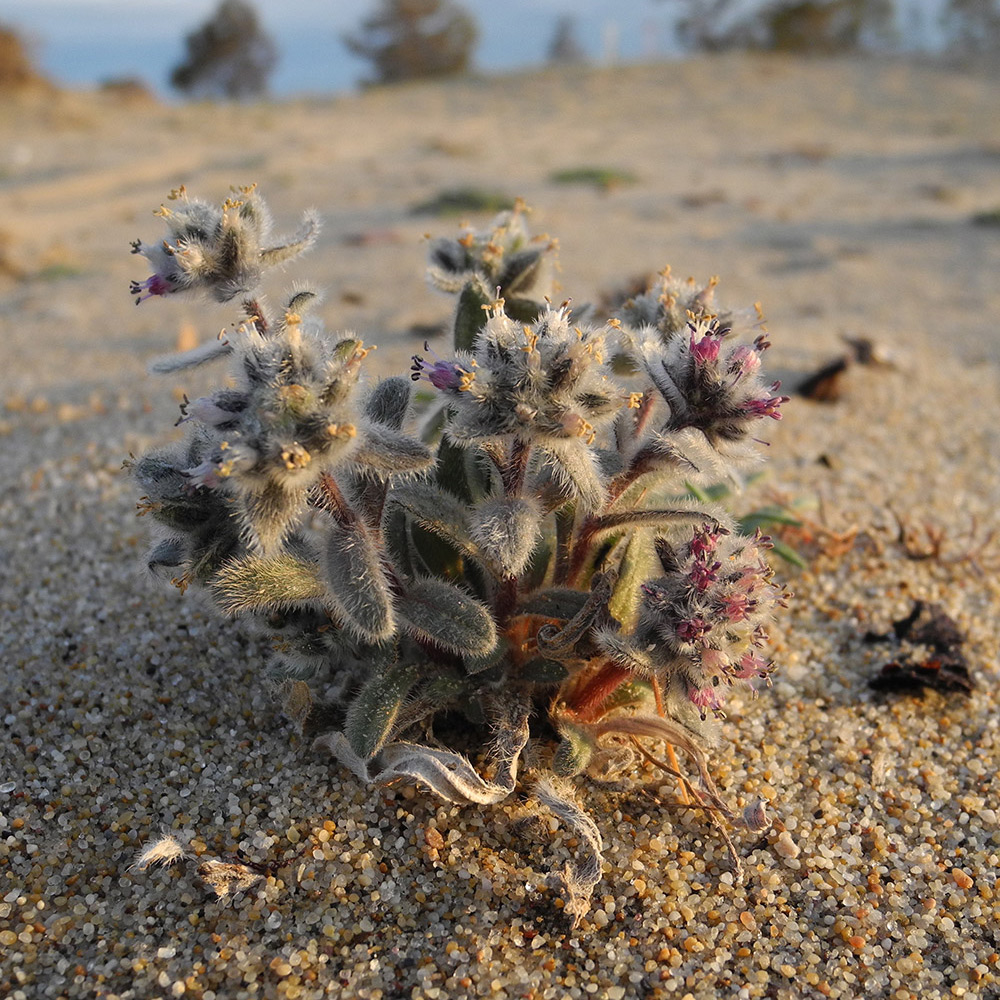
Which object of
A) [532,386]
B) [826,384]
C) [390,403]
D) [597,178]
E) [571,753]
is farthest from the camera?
[597,178]

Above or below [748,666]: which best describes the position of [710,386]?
above

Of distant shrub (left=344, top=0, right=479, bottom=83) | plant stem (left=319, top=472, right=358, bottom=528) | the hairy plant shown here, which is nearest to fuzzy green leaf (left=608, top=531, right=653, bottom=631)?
the hairy plant

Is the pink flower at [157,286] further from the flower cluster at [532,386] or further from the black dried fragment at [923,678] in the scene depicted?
the black dried fragment at [923,678]

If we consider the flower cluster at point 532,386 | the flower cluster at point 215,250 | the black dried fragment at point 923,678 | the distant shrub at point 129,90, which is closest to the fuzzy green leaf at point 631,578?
the flower cluster at point 532,386

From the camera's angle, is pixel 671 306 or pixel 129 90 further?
pixel 129 90

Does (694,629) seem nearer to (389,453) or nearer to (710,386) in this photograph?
(710,386)

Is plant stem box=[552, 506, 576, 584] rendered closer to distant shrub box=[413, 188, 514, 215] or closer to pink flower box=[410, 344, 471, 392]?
pink flower box=[410, 344, 471, 392]

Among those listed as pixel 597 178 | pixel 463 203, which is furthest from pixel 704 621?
pixel 597 178
